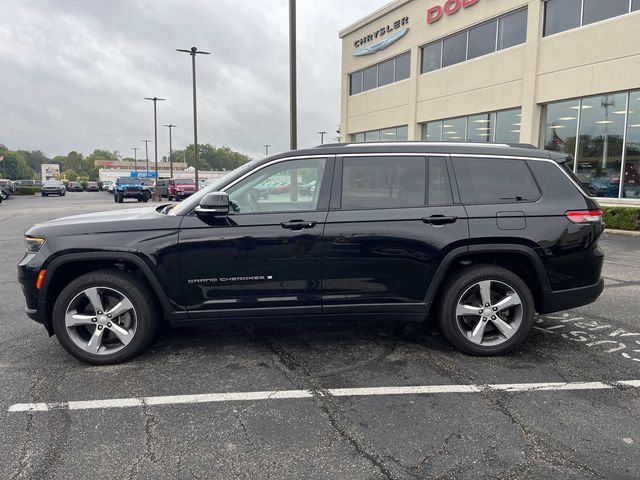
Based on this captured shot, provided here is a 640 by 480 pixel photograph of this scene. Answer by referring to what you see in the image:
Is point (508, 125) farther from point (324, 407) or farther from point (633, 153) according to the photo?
point (324, 407)

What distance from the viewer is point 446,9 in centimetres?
1916

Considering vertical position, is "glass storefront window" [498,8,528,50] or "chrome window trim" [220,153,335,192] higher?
"glass storefront window" [498,8,528,50]

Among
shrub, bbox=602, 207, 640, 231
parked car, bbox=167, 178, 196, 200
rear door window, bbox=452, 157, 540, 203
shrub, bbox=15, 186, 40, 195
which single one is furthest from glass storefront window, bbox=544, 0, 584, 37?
shrub, bbox=15, 186, 40, 195

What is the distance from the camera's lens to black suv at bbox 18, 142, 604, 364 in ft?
12.3

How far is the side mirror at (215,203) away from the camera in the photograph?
11.9 feet

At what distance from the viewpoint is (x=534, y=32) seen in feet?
51.0

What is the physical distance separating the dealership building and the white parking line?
26.3 feet

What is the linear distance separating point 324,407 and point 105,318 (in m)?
1.97

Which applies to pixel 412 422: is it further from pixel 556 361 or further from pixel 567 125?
pixel 567 125

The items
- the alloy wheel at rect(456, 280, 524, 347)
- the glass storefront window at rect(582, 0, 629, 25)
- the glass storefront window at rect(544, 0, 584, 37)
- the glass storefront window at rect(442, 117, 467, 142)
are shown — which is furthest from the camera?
the glass storefront window at rect(442, 117, 467, 142)

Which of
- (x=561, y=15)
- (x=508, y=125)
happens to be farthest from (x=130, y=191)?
(x=561, y=15)

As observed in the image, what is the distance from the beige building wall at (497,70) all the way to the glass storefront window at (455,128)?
1.10ft

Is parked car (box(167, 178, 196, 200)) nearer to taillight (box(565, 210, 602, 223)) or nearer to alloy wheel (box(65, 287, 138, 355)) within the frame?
alloy wheel (box(65, 287, 138, 355))

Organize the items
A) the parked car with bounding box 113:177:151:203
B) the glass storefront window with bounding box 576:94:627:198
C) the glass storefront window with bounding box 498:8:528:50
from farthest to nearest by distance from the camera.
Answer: the parked car with bounding box 113:177:151:203
the glass storefront window with bounding box 498:8:528:50
the glass storefront window with bounding box 576:94:627:198
